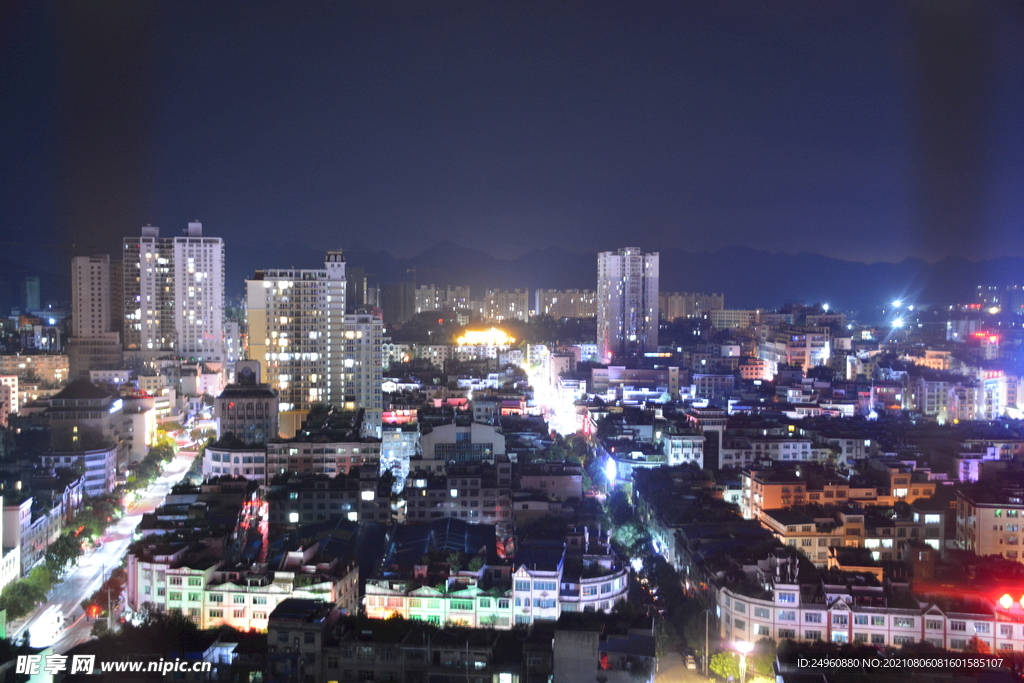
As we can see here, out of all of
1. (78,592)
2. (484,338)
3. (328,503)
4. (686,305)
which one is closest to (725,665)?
(328,503)

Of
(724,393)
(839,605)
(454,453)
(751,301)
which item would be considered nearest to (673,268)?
(751,301)

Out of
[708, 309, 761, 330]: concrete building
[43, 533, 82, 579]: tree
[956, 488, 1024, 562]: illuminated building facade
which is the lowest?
[43, 533, 82, 579]: tree

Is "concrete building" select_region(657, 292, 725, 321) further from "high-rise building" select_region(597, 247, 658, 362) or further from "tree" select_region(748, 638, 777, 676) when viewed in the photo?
"tree" select_region(748, 638, 777, 676)

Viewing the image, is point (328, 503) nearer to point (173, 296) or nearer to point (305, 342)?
point (305, 342)

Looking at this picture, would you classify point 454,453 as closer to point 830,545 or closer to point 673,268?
point 830,545

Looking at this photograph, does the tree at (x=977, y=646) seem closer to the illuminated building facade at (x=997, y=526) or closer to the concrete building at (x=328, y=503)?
the illuminated building facade at (x=997, y=526)

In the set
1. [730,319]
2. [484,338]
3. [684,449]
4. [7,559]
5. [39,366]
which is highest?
[730,319]

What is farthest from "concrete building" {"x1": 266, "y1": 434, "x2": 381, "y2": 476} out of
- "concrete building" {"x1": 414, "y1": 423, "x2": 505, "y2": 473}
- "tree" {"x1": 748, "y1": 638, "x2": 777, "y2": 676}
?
"tree" {"x1": 748, "y1": 638, "x2": 777, "y2": 676}
